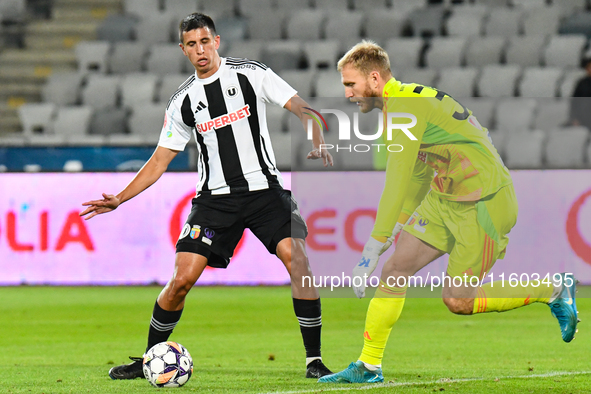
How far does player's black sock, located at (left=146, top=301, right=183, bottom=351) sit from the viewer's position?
495cm

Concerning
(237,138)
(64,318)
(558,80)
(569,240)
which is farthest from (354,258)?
(558,80)

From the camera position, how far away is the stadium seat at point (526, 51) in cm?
1310

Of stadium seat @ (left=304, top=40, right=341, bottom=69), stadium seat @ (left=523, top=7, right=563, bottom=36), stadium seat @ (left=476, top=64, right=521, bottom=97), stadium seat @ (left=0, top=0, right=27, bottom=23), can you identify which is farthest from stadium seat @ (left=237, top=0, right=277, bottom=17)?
stadium seat @ (left=523, top=7, right=563, bottom=36)

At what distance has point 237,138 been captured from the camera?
5.00 metres

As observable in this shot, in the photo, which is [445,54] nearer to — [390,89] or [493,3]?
[493,3]

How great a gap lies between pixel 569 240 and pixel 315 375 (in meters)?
4.61

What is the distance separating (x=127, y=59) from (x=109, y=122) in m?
1.84

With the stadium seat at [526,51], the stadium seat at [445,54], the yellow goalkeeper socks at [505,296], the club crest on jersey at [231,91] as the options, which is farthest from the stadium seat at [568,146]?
the club crest on jersey at [231,91]

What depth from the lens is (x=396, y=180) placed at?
4.36 m

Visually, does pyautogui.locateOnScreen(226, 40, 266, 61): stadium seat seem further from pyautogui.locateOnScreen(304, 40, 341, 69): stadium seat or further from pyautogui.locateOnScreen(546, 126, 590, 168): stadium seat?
pyautogui.locateOnScreen(546, 126, 590, 168): stadium seat

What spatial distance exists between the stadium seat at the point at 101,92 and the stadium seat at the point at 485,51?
17.6 ft

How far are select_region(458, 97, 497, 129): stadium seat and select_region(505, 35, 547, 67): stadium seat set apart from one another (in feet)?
4.34

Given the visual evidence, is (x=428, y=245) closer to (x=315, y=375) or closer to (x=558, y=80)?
(x=315, y=375)

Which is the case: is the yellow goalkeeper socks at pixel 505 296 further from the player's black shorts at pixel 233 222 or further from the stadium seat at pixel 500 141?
the stadium seat at pixel 500 141
